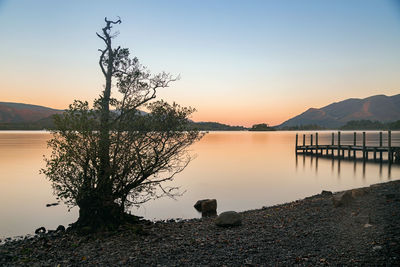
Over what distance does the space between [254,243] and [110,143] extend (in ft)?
21.9

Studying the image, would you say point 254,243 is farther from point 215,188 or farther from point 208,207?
point 215,188

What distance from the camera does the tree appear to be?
11875 millimetres

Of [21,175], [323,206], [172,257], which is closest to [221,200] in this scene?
[323,206]

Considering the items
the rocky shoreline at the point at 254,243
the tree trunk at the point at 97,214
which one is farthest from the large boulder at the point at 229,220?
the tree trunk at the point at 97,214

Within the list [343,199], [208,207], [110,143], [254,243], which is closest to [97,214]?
[110,143]

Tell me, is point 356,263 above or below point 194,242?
above

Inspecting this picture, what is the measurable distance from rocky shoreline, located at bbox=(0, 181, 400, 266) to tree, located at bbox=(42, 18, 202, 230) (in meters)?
1.48

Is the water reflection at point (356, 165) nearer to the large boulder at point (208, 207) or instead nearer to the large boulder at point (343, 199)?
the large boulder at point (208, 207)

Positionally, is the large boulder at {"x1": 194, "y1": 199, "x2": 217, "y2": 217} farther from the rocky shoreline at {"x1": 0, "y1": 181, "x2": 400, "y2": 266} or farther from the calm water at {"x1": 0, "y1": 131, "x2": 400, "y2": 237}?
the rocky shoreline at {"x1": 0, "y1": 181, "x2": 400, "y2": 266}

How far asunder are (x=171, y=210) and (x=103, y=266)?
11.5 meters

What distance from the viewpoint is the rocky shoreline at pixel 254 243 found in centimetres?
796

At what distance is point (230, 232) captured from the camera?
11.3m

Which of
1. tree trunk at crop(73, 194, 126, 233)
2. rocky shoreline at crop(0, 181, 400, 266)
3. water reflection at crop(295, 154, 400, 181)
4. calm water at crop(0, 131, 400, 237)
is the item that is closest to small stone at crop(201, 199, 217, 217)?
→ calm water at crop(0, 131, 400, 237)

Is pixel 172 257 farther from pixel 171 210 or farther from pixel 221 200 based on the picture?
pixel 221 200
